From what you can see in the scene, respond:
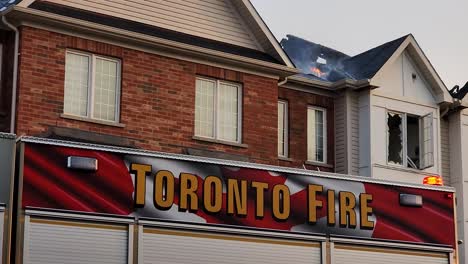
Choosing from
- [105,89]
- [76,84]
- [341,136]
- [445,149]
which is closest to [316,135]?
[341,136]

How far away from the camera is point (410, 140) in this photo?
2361 centimetres

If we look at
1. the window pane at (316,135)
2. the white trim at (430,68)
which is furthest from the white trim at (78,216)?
the white trim at (430,68)

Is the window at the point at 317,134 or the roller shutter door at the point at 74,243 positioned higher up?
the window at the point at 317,134

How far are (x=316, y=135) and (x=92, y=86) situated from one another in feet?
22.7

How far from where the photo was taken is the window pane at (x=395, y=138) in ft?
75.2

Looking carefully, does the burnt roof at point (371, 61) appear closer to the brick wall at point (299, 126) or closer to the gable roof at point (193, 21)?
the brick wall at point (299, 126)

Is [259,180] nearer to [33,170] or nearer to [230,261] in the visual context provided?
[230,261]

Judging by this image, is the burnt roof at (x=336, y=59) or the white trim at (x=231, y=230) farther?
the burnt roof at (x=336, y=59)

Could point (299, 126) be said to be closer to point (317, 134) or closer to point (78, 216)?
point (317, 134)

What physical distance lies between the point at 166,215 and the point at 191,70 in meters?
9.42

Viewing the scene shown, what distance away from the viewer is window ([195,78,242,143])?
18.8 metres

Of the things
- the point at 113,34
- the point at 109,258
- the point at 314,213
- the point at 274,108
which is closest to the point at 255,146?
the point at 274,108

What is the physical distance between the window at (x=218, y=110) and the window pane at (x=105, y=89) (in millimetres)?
1778

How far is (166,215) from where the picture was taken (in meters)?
9.54
